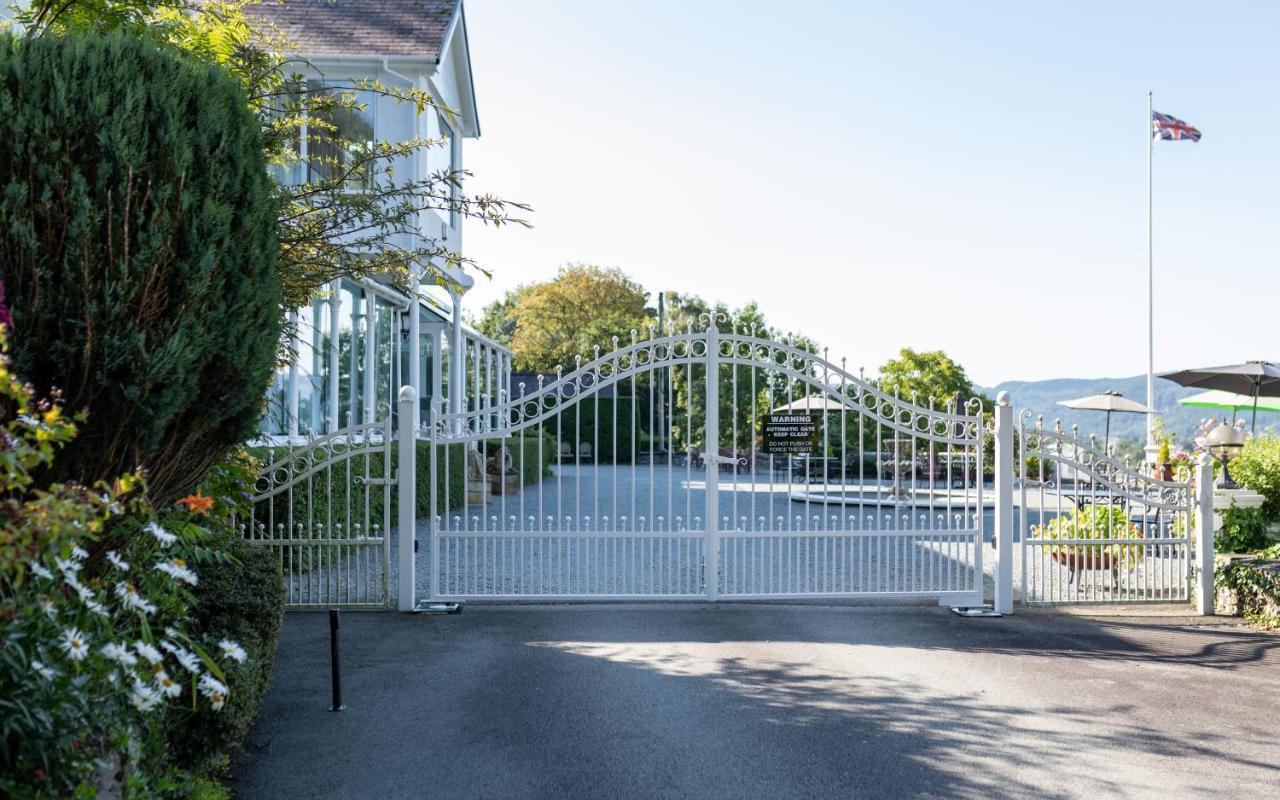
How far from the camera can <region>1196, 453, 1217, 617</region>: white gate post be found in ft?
30.0

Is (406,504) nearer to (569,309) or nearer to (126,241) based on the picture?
(126,241)

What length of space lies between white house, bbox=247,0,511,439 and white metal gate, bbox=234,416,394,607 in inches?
107

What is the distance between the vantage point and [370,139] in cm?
1546

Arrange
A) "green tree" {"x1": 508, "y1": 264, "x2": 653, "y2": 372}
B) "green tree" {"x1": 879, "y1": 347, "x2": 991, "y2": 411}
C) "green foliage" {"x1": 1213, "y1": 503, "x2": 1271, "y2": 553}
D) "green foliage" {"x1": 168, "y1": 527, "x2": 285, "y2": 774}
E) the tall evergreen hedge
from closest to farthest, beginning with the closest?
"green foliage" {"x1": 168, "y1": 527, "x2": 285, "y2": 774}, the tall evergreen hedge, "green foliage" {"x1": 1213, "y1": 503, "x2": 1271, "y2": 553}, "green tree" {"x1": 879, "y1": 347, "x2": 991, "y2": 411}, "green tree" {"x1": 508, "y1": 264, "x2": 653, "y2": 372}

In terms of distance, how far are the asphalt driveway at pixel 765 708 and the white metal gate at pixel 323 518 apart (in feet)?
1.52

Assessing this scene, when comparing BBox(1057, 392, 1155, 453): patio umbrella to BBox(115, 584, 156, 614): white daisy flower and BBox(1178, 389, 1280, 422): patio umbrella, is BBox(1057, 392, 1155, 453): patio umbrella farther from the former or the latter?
BBox(115, 584, 156, 614): white daisy flower

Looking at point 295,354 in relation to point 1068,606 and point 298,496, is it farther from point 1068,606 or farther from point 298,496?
point 1068,606

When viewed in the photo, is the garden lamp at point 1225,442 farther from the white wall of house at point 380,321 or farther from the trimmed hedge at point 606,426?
the trimmed hedge at point 606,426

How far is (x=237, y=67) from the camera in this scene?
7230 millimetres

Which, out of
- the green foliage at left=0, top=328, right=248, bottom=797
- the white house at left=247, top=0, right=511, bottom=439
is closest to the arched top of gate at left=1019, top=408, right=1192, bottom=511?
the green foliage at left=0, top=328, right=248, bottom=797

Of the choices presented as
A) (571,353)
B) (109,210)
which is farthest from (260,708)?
(571,353)

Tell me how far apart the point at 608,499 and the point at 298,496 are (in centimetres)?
1089

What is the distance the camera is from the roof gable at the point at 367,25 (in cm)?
1606

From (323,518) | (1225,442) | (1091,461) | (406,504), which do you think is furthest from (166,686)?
(1225,442)
